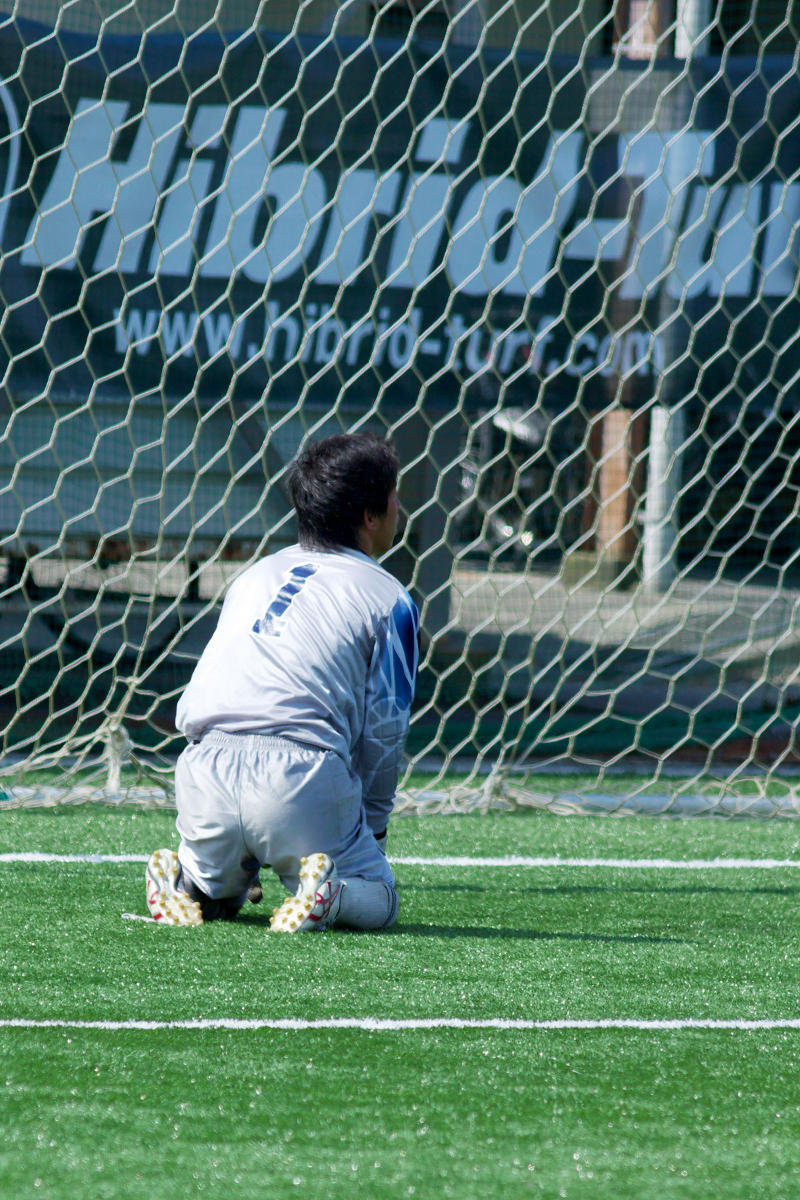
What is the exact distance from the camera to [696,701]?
17.5ft

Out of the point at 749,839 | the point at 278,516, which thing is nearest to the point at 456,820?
the point at 749,839

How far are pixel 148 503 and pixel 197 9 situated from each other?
67.0 inches

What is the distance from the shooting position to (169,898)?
9.18 ft

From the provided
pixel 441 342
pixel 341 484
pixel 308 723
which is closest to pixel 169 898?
pixel 308 723

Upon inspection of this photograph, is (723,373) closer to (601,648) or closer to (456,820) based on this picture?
(601,648)

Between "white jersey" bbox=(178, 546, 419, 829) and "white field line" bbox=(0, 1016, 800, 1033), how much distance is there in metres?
0.64

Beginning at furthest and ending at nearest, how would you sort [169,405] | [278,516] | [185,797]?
[278,516] < [169,405] < [185,797]

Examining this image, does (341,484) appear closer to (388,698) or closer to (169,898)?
(388,698)

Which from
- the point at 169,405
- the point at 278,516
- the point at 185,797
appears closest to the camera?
the point at 185,797

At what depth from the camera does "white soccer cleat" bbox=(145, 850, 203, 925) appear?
110 inches

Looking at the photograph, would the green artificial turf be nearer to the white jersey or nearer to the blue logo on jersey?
the white jersey

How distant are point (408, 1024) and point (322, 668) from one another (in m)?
0.78

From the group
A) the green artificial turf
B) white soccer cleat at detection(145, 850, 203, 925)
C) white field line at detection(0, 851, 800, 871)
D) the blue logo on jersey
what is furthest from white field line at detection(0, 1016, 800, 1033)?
white field line at detection(0, 851, 800, 871)

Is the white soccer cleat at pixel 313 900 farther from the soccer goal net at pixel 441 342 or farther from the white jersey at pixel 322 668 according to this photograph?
the soccer goal net at pixel 441 342
